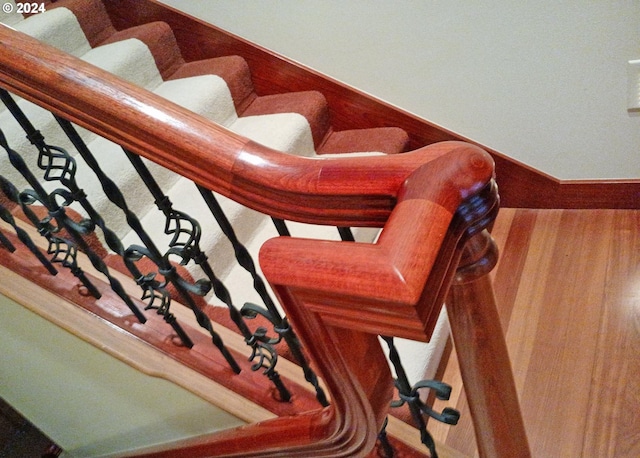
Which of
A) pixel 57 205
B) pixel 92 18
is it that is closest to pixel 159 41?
pixel 92 18

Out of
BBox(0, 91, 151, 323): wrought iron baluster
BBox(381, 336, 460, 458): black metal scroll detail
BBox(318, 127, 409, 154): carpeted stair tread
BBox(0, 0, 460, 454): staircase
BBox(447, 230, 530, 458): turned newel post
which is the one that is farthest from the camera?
BBox(318, 127, 409, 154): carpeted stair tread

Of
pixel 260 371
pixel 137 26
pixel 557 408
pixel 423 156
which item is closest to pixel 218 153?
pixel 423 156

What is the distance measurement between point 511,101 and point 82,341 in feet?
5.24

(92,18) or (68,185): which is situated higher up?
(92,18)

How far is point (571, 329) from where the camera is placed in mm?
1671

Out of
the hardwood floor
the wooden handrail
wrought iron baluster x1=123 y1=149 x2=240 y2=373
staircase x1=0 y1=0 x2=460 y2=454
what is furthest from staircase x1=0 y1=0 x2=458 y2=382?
the wooden handrail

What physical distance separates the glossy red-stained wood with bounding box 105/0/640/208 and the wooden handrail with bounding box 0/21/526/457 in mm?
1458

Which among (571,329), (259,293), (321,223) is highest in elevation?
(321,223)

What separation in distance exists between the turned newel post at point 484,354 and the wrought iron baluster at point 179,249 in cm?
44

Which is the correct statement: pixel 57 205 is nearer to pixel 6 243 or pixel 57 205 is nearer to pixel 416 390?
pixel 6 243

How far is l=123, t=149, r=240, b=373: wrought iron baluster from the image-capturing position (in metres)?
0.84

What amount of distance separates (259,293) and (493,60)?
1.34m

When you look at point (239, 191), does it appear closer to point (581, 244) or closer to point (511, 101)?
point (511, 101)

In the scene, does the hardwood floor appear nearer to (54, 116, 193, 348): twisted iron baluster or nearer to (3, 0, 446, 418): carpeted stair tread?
(3, 0, 446, 418): carpeted stair tread
